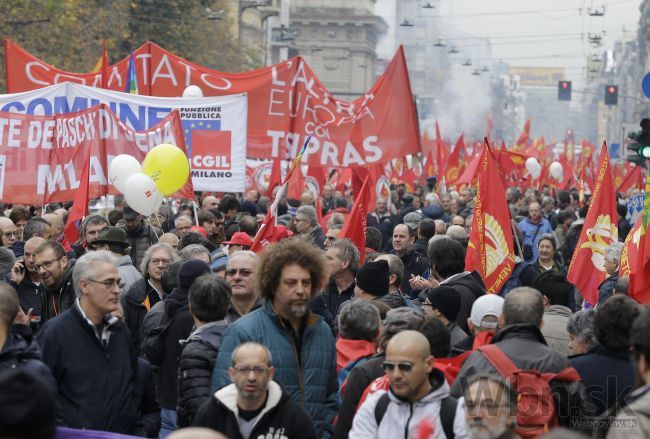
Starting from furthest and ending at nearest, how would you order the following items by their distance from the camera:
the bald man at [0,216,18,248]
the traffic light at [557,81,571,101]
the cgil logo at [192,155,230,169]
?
the traffic light at [557,81,571,101], the cgil logo at [192,155,230,169], the bald man at [0,216,18,248]

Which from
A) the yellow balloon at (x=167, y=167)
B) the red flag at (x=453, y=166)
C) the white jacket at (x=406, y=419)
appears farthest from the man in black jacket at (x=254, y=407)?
the red flag at (x=453, y=166)

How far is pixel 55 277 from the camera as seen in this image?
26.5 feet

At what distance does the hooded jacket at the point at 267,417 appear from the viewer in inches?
208

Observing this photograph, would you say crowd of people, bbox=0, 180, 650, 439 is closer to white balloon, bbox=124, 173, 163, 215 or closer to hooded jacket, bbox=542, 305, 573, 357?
hooded jacket, bbox=542, 305, 573, 357

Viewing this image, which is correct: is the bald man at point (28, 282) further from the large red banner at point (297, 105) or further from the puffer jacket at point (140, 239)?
the large red banner at point (297, 105)

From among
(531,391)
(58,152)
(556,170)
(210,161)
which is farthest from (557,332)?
(556,170)

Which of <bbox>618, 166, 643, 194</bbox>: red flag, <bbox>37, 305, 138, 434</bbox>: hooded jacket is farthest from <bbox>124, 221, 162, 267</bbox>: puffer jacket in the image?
<bbox>618, 166, 643, 194</bbox>: red flag

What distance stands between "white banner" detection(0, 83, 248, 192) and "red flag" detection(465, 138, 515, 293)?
3712 millimetres

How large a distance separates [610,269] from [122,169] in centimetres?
448

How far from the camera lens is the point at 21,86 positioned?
51.3 ft

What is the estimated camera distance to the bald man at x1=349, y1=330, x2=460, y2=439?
17.2ft

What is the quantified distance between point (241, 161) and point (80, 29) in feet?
74.6

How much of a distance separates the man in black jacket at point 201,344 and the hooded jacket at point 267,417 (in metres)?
0.67

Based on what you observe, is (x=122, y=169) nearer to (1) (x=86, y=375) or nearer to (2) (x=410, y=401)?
(1) (x=86, y=375)
